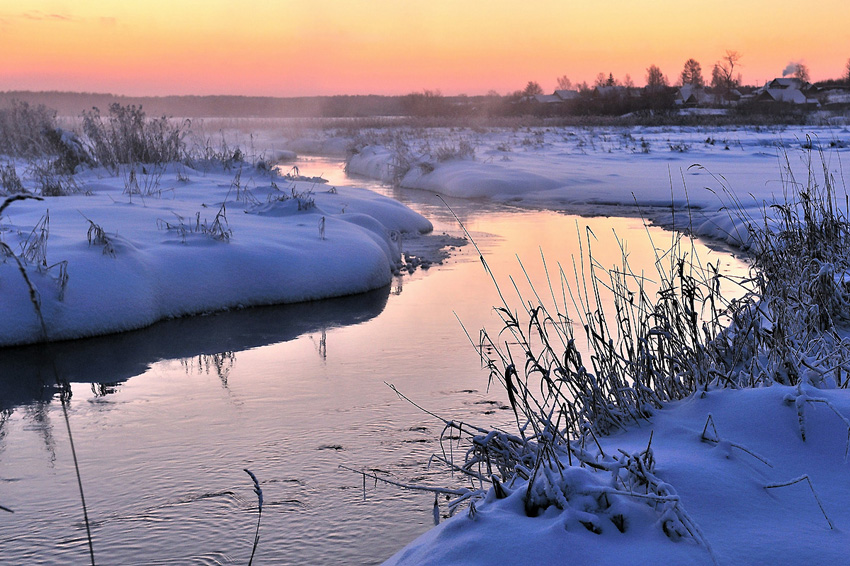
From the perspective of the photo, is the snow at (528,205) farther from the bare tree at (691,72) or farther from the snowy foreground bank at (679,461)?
the bare tree at (691,72)

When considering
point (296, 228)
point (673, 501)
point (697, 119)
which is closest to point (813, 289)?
point (673, 501)

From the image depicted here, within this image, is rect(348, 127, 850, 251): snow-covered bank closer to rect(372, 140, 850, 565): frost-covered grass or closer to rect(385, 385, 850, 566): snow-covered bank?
rect(372, 140, 850, 565): frost-covered grass

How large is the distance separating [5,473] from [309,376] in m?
2.10

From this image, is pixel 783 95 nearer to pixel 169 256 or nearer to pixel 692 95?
pixel 692 95

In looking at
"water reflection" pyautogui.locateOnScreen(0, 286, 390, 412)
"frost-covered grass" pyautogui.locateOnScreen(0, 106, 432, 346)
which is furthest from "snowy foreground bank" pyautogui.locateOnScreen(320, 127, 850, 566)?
"water reflection" pyautogui.locateOnScreen(0, 286, 390, 412)

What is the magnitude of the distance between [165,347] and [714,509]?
5063 millimetres

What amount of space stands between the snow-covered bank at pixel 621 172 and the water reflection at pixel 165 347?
5.49 m

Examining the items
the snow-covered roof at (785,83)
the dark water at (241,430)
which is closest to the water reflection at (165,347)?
the dark water at (241,430)

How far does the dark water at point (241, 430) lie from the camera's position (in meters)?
3.37

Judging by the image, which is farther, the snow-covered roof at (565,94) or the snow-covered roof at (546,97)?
the snow-covered roof at (565,94)

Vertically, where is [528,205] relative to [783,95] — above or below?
below

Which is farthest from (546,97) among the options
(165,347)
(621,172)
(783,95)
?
(165,347)

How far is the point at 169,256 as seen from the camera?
7430 millimetres

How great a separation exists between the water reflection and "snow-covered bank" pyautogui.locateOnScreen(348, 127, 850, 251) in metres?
5.49
